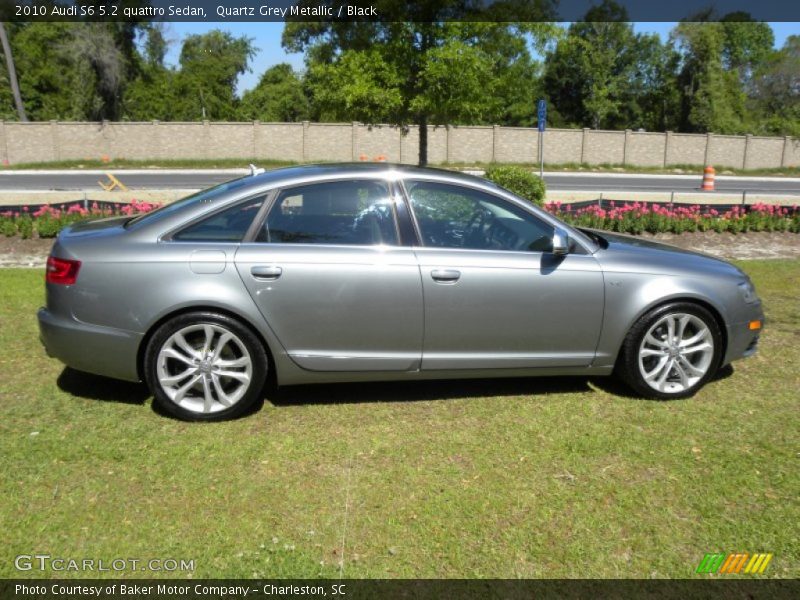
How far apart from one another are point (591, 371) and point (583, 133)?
4001cm

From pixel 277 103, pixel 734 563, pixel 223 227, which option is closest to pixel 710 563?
pixel 734 563

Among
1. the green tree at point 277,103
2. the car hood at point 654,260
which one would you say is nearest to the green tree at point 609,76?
the green tree at point 277,103

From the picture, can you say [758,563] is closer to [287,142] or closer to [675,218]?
[675,218]

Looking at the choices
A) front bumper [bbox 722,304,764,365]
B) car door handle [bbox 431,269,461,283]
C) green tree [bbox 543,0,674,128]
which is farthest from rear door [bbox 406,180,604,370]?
green tree [bbox 543,0,674,128]

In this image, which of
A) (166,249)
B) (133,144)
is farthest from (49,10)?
(166,249)

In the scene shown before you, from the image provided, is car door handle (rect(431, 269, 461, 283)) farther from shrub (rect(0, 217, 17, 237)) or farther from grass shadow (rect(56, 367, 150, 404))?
shrub (rect(0, 217, 17, 237))

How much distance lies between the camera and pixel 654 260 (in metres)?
4.82

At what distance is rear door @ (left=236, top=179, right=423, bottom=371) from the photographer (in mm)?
4324

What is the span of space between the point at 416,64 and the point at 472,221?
31.0 ft

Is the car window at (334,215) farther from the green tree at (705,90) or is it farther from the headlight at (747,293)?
the green tree at (705,90)

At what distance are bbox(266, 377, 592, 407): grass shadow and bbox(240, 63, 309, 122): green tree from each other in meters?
54.2

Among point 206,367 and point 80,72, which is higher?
point 80,72

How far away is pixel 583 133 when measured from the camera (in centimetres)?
4216

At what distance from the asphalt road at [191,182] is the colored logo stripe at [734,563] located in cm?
2270
